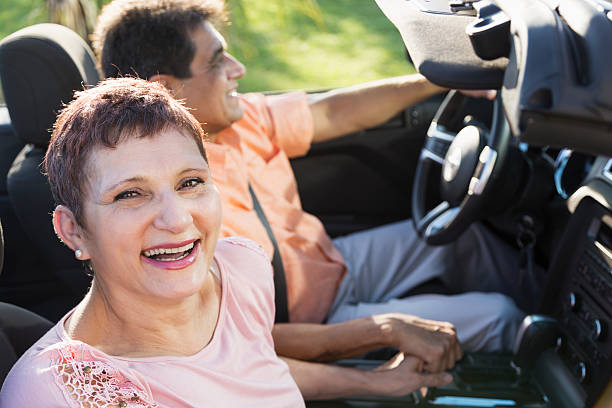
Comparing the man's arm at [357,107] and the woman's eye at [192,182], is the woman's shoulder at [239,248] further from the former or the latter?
the man's arm at [357,107]

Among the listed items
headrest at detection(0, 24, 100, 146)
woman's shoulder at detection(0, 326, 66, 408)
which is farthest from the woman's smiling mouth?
headrest at detection(0, 24, 100, 146)

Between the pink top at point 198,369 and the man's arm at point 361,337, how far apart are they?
11.5 inches

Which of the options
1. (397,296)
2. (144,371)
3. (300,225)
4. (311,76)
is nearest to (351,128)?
(300,225)

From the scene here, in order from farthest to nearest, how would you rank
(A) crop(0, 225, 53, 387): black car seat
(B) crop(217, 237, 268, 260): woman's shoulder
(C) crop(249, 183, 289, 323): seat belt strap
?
(C) crop(249, 183, 289, 323): seat belt strap < (B) crop(217, 237, 268, 260): woman's shoulder < (A) crop(0, 225, 53, 387): black car seat

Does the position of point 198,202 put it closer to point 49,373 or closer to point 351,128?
point 49,373

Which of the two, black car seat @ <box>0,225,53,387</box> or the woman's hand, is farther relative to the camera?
the woman's hand

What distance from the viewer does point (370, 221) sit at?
2820 millimetres

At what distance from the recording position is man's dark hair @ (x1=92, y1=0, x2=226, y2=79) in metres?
2.01

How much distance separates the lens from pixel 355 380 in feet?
5.68

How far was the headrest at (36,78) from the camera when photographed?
1847mm

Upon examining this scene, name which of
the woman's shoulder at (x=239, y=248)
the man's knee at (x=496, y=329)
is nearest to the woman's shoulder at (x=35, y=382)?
the woman's shoulder at (x=239, y=248)

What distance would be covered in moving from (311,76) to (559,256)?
127 inches

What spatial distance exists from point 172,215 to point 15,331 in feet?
1.60

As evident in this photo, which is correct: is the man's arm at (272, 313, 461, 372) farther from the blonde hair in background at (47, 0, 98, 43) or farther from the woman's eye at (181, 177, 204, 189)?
the blonde hair in background at (47, 0, 98, 43)
